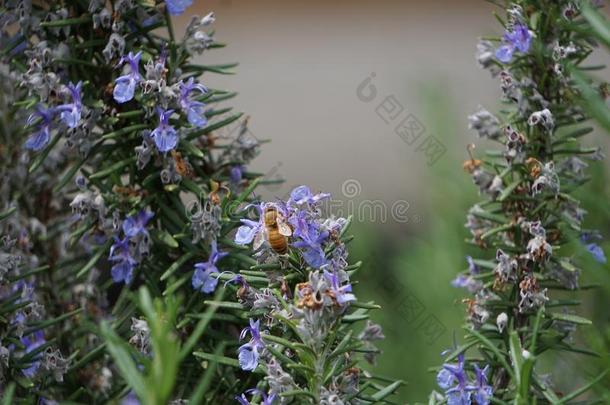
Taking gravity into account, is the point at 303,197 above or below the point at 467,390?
above

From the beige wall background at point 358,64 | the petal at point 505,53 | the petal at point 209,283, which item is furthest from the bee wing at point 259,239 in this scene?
the beige wall background at point 358,64

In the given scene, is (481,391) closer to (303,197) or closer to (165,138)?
(303,197)

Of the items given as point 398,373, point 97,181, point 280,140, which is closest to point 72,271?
point 97,181

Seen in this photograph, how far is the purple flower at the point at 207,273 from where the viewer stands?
76 centimetres

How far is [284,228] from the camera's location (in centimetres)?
64

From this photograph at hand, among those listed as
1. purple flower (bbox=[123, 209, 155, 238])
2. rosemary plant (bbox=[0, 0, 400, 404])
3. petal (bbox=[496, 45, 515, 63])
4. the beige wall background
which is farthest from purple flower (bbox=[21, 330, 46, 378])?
the beige wall background

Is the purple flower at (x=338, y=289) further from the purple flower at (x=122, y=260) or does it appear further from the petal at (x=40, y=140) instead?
the petal at (x=40, y=140)

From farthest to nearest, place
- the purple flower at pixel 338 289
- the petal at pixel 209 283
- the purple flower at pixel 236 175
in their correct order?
1. the purple flower at pixel 236 175
2. the petal at pixel 209 283
3. the purple flower at pixel 338 289

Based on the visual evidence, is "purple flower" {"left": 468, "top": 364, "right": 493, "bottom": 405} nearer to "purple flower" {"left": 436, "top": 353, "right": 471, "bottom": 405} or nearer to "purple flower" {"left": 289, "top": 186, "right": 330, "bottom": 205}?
"purple flower" {"left": 436, "top": 353, "right": 471, "bottom": 405}

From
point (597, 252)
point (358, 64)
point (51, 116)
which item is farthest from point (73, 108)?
point (358, 64)

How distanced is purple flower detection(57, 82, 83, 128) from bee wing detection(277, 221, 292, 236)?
0.83 ft

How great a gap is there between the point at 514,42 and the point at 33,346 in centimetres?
54

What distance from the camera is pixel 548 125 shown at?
79 cm

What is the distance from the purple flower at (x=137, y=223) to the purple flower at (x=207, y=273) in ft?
0.22
